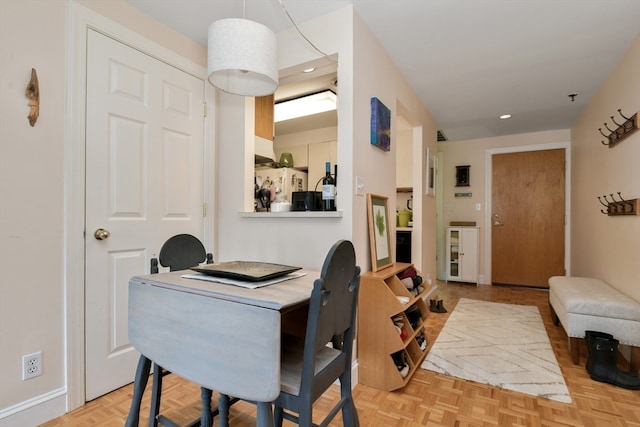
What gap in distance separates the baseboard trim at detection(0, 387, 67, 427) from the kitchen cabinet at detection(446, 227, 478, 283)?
4.64m

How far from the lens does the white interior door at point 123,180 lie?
5.78 ft

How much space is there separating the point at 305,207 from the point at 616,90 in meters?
2.82

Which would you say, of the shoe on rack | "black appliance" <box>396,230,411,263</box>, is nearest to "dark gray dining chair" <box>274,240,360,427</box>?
the shoe on rack

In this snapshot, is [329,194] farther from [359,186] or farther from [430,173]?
[430,173]

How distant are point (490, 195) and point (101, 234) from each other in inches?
194

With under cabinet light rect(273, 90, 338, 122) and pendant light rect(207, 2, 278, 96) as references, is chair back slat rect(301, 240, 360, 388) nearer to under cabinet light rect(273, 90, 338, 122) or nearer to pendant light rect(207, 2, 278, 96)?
pendant light rect(207, 2, 278, 96)

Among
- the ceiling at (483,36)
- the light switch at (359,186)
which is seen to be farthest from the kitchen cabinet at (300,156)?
the light switch at (359,186)

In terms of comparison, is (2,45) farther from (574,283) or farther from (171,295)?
(574,283)

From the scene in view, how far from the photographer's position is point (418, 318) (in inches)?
87.4

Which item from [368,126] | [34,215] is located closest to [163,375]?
[34,215]

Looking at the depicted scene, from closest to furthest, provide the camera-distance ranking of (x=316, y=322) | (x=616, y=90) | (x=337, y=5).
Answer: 1. (x=316, y=322)
2. (x=337, y=5)
3. (x=616, y=90)

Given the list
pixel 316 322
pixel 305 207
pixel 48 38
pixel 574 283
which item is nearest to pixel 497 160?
pixel 574 283

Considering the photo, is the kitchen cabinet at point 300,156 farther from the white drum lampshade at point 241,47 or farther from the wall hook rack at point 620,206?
the wall hook rack at point 620,206

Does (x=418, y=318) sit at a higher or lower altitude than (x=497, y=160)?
lower
